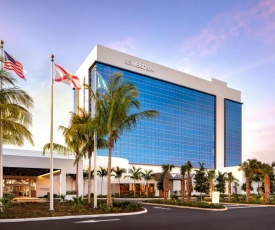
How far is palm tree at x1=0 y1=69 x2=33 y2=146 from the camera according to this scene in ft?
65.2

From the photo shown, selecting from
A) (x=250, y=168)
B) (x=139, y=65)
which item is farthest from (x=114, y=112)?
(x=139, y=65)

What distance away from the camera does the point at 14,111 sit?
19.6 meters

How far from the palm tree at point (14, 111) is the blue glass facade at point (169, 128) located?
178 feet

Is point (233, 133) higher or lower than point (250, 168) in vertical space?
higher

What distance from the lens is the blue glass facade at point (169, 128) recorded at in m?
84.1

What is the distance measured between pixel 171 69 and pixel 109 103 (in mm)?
74128

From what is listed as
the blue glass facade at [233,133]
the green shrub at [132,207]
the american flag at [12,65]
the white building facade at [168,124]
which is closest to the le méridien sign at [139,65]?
the white building facade at [168,124]

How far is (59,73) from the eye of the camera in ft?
76.5

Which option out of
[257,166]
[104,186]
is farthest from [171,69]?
[257,166]

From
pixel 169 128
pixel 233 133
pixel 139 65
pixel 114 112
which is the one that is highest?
pixel 139 65

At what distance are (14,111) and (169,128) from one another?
3064 inches

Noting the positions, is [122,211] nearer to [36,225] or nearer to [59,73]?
[36,225]

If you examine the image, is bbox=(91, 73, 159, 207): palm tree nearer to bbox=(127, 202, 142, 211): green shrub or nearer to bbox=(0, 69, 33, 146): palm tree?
bbox=(127, 202, 142, 211): green shrub

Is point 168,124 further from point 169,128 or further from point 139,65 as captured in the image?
point 139,65
